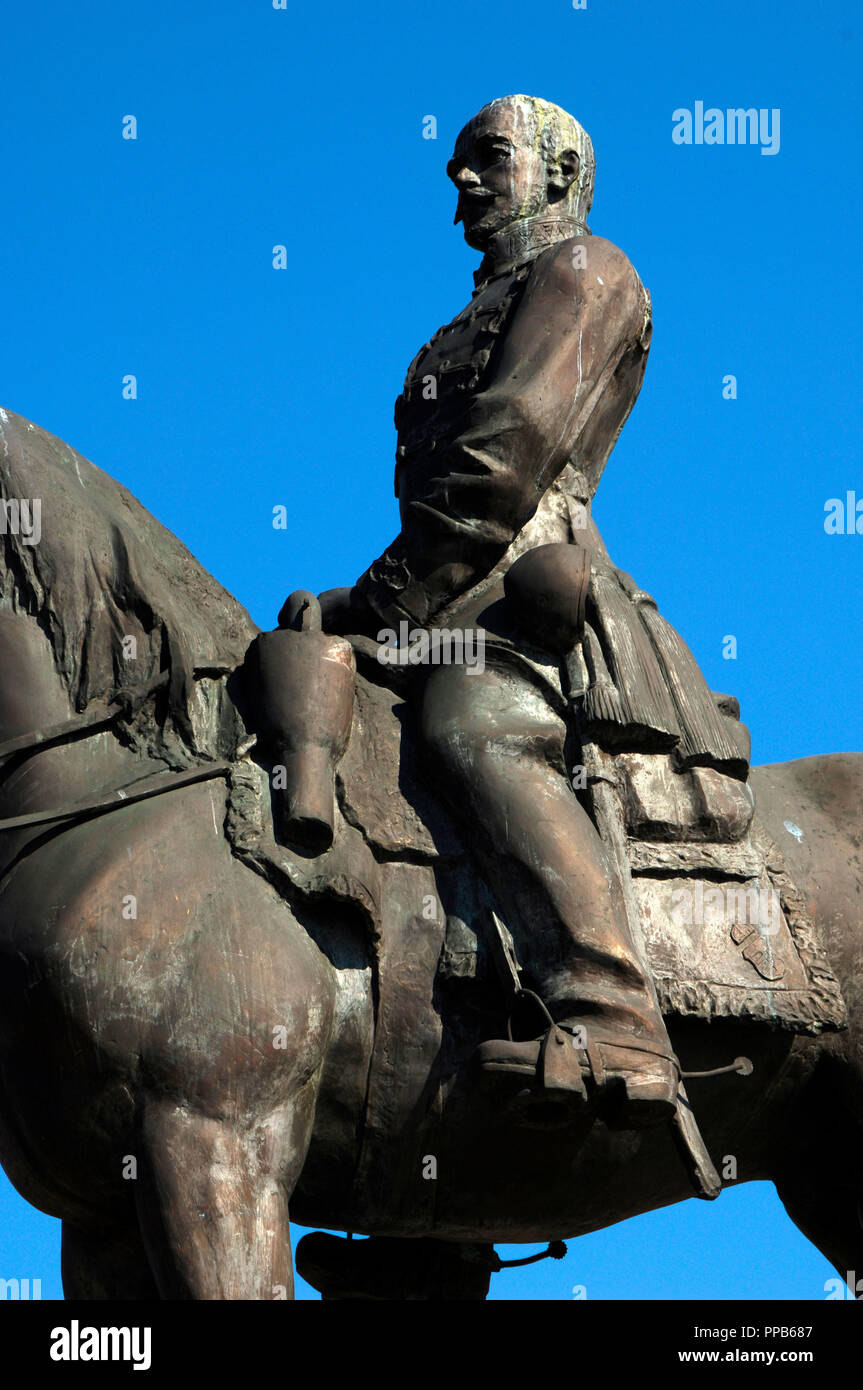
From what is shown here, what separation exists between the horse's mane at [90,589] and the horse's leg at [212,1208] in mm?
1206

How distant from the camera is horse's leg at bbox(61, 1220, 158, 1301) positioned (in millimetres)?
6367

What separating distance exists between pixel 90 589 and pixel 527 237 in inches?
91.2

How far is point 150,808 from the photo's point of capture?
6.29m

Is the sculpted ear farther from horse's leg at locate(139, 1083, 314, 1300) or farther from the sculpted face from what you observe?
horse's leg at locate(139, 1083, 314, 1300)

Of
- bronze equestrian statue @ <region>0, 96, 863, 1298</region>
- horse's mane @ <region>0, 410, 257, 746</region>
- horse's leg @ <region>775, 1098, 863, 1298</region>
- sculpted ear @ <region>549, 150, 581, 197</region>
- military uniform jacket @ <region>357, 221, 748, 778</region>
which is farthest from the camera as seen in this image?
sculpted ear @ <region>549, 150, 581, 197</region>

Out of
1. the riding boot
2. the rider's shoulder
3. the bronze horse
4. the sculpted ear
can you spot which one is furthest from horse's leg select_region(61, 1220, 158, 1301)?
the sculpted ear

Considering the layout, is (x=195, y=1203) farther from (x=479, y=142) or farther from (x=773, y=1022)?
(x=479, y=142)

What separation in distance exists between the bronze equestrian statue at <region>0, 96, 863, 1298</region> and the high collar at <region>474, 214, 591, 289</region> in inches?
15.8

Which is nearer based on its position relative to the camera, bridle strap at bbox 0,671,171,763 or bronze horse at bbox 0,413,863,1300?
bronze horse at bbox 0,413,863,1300

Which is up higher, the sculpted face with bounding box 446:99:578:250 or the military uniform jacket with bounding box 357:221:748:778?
the sculpted face with bounding box 446:99:578:250

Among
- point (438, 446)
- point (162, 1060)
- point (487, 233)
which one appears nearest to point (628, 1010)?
point (162, 1060)

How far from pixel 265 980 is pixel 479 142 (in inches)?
133

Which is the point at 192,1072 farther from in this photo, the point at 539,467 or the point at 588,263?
the point at 588,263

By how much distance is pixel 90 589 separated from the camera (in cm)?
644
